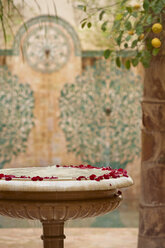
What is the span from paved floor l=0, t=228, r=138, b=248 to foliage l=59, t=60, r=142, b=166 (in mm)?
2500

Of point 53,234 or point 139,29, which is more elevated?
point 139,29

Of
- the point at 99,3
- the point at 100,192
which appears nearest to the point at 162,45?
the point at 100,192

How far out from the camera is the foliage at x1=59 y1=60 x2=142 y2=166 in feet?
29.8

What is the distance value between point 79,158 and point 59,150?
1.12 feet

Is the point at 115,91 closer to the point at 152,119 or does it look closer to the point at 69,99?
the point at 69,99

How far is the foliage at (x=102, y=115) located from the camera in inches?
357

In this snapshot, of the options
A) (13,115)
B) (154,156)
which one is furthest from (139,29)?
(13,115)

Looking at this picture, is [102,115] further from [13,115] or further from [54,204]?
[54,204]

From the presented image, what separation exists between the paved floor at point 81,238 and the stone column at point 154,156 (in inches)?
44.4

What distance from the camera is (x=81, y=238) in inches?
244

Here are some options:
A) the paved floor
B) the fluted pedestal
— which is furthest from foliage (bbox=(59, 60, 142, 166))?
the fluted pedestal

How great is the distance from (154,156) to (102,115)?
441 cm

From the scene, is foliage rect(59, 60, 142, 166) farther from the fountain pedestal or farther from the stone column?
the fountain pedestal

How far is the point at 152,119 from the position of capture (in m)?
4.71
